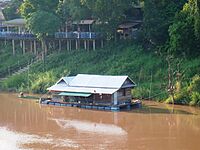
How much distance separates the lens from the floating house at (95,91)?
36.4 meters

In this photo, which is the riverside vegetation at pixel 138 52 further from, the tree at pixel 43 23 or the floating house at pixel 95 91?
the floating house at pixel 95 91

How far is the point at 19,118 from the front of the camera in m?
35.7

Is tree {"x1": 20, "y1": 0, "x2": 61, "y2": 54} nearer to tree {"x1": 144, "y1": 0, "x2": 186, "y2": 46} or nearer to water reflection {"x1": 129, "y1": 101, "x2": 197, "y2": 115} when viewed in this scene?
tree {"x1": 144, "y1": 0, "x2": 186, "y2": 46}

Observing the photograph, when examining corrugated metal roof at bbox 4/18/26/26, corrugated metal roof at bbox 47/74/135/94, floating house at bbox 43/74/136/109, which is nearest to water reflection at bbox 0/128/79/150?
floating house at bbox 43/74/136/109

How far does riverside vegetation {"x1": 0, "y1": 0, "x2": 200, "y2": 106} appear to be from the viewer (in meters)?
38.4

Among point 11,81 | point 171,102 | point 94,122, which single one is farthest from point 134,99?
point 11,81

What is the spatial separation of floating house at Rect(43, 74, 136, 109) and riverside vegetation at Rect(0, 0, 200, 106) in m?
2.87

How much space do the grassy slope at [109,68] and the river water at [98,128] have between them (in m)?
2.55

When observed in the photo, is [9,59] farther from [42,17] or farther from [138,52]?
[138,52]

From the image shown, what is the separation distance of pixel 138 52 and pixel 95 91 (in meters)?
8.75

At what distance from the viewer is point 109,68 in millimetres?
43531

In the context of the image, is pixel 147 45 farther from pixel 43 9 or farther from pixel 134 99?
pixel 43 9

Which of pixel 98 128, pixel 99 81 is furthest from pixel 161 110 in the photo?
pixel 98 128

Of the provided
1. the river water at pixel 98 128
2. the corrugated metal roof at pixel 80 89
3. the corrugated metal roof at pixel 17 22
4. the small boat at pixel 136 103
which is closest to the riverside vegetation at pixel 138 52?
the small boat at pixel 136 103
